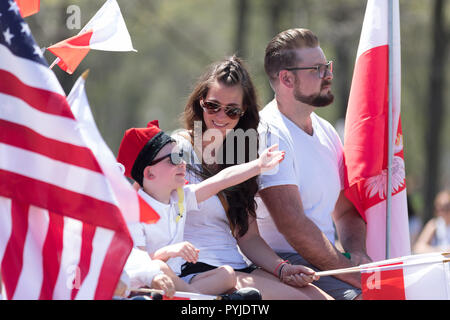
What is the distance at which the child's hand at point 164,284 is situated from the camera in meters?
3.19

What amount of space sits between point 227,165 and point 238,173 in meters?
0.53

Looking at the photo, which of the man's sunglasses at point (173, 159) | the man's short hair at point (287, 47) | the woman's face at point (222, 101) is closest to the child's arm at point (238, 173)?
the man's sunglasses at point (173, 159)

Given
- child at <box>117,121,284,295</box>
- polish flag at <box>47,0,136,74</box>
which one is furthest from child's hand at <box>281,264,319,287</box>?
polish flag at <box>47,0,136,74</box>

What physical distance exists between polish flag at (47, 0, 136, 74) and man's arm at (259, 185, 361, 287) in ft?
4.09

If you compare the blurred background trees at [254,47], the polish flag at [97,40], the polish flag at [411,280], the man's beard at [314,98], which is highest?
the blurred background trees at [254,47]

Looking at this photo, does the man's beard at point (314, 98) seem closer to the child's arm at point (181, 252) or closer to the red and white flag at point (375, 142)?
the red and white flag at point (375, 142)

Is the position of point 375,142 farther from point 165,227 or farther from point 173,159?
point 165,227

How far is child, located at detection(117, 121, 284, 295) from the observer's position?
3.66 m

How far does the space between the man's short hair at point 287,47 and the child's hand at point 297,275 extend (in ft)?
4.33

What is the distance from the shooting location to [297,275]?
13.0 feet

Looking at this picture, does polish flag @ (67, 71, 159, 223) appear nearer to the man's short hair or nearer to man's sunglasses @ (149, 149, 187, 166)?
man's sunglasses @ (149, 149, 187, 166)

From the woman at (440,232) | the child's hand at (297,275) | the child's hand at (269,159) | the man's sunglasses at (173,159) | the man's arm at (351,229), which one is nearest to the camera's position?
the child's hand at (269,159)

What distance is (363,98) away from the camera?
4.94m

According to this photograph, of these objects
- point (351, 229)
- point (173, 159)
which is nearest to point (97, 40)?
point (173, 159)
